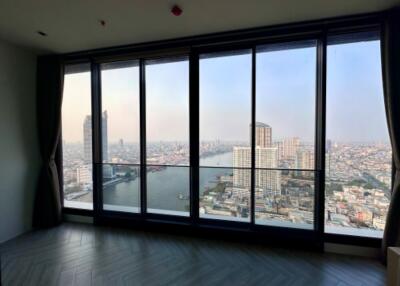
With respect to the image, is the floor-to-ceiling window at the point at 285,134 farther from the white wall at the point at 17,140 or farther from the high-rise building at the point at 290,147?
the white wall at the point at 17,140

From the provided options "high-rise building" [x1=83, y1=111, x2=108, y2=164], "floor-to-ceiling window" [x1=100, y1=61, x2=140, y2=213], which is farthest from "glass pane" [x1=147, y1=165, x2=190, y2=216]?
"high-rise building" [x1=83, y1=111, x2=108, y2=164]

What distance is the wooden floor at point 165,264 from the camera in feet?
8.14

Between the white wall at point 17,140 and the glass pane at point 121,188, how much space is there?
3.71 feet

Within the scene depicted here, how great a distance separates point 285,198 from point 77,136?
339 centimetres

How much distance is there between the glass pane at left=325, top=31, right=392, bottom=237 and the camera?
9.52ft

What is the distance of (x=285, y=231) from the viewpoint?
Result: 322 cm

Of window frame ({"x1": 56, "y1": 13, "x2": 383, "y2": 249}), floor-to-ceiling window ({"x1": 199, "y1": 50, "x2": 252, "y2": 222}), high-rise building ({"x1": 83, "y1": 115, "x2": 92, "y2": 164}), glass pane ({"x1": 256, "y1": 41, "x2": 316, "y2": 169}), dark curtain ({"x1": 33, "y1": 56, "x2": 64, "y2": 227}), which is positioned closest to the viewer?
window frame ({"x1": 56, "y1": 13, "x2": 383, "y2": 249})

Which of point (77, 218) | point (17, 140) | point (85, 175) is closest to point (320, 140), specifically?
point (85, 175)

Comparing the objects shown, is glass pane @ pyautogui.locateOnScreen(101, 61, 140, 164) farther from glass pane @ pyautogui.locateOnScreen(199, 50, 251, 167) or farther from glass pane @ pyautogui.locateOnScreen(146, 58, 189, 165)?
glass pane @ pyautogui.locateOnScreen(199, 50, 251, 167)

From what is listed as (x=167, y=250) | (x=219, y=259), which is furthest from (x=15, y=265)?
(x=219, y=259)

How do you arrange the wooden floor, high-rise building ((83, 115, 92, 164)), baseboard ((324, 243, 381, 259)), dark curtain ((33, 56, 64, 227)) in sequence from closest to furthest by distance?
1. the wooden floor
2. baseboard ((324, 243, 381, 259))
3. dark curtain ((33, 56, 64, 227))
4. high-rise building ((83, 115, 92, 164))

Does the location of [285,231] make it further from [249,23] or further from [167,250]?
[249,23]

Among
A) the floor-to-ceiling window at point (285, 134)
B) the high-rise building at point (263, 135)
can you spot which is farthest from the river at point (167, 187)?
the floor-to-ceiling window at point (285, 134)

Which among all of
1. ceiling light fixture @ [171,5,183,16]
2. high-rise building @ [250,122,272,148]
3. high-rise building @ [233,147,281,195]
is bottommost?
high-rise building @ [233,147,281,195]
